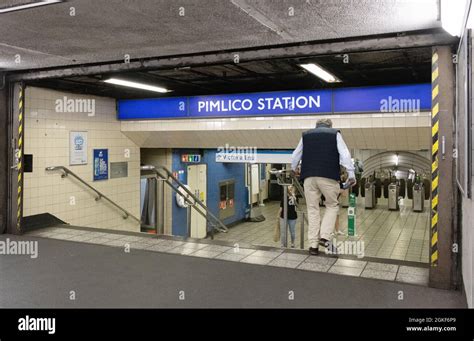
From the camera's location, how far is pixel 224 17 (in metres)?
3.28

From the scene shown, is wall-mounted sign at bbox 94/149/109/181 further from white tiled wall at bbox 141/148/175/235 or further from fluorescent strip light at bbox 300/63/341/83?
fluorescent strip light at bbox 300/63/341/83

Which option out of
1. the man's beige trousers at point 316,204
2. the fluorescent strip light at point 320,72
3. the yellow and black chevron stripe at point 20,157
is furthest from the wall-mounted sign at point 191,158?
the man's beige trousers at point 316,204

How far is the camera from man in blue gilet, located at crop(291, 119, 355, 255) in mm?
4273

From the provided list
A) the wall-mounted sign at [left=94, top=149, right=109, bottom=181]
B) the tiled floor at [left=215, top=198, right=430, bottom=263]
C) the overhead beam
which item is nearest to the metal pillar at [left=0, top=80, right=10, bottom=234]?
the overhead beam

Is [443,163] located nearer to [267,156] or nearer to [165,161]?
[267,156]

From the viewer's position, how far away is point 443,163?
141 inches

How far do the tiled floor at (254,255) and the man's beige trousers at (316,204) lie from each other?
264 mm

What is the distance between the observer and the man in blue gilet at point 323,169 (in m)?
4.27

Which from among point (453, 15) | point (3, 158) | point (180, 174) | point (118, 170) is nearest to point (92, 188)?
point (118, 170)

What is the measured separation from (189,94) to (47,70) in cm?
292

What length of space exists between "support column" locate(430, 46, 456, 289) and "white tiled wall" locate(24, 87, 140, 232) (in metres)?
5.49

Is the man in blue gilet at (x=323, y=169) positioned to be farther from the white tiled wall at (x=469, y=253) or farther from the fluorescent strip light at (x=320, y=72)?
the white tiled wall at (x=469, y=253)
